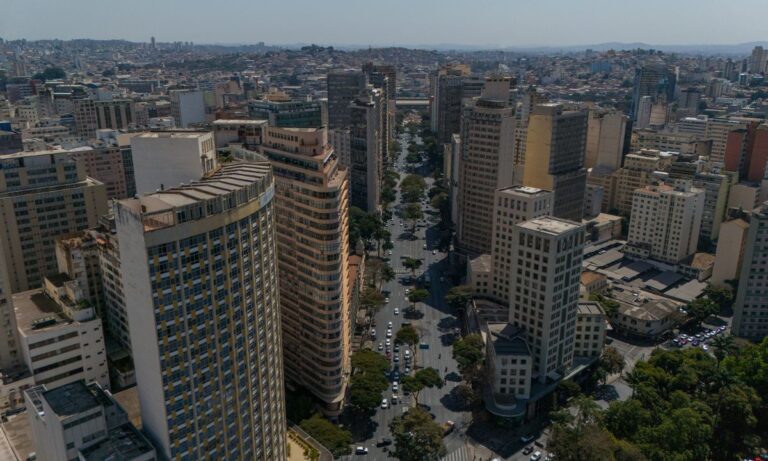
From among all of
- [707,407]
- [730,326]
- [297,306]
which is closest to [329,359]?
[297,306]

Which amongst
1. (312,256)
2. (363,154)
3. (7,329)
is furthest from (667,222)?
(7,329)

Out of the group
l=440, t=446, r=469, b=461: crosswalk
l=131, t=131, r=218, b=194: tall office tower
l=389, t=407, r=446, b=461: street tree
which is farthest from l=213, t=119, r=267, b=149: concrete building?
l=440, t=446, r=469, b=461: crosswalk

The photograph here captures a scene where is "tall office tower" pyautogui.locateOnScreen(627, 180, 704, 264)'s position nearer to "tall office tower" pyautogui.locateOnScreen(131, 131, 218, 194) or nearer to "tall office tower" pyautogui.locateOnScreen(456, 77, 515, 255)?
"tall office tower" pyautogui.locateOnScreen(456, 77, 515, 255)

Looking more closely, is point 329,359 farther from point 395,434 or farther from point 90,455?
point 90,455

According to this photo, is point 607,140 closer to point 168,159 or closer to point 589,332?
point 589,332

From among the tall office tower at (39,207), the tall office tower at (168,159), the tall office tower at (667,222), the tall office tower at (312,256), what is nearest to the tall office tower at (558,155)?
the tall office tower at (667,222)

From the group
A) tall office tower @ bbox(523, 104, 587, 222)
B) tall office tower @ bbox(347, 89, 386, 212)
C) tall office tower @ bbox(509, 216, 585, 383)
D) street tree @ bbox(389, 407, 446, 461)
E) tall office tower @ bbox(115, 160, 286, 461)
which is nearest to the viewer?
tall office tower @ bbox(115, 160, 286, 461)
